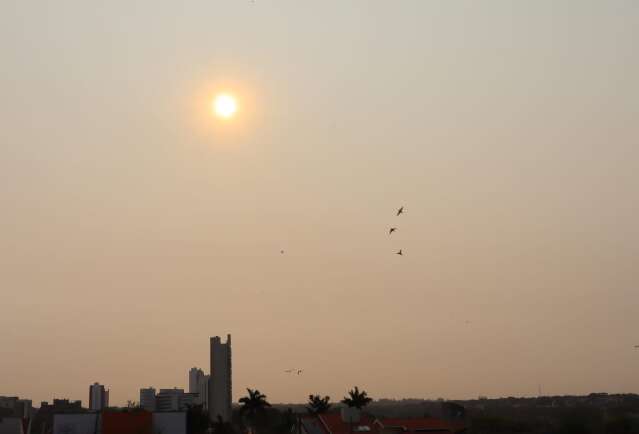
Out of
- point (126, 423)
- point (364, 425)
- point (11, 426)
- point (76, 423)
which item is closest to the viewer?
point (76, 423)

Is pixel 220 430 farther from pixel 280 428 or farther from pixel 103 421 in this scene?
pixel 103 421

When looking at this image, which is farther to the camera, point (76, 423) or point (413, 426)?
point (413, 426)

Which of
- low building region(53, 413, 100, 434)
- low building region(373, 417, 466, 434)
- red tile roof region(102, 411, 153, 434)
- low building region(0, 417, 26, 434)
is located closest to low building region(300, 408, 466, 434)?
low building region(373, 417, 466, 434)

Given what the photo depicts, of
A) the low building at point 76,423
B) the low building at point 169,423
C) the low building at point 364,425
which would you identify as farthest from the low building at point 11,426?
the low building at point 364,425

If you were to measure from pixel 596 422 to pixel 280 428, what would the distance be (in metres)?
54.4

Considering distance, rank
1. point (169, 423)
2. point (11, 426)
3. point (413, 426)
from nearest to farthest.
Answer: point (169, 423), point (11, 426), point (413, 426)

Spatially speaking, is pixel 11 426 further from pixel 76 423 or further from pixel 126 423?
pixel 126 423

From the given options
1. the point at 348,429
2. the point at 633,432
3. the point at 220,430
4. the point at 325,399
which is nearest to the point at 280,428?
the point at 220,430

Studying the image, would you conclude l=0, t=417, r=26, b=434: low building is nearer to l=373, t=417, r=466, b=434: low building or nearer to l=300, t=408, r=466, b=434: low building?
l=300, t=408, r=466, b=434: low building

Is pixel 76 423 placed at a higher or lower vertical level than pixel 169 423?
higher

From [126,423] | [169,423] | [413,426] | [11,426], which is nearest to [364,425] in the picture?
[413,426]

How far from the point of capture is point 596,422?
143 metres

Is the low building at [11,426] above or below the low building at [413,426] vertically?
above

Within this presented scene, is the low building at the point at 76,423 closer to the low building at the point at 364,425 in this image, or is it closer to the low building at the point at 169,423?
the low building at the point at 169,423
